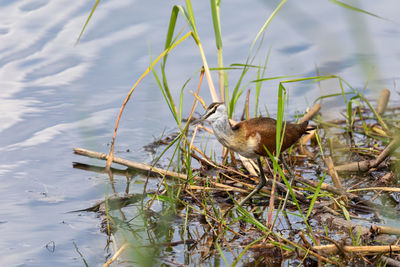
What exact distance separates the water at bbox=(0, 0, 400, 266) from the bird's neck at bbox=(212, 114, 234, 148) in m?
0.53

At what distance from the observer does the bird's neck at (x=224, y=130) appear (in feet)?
13.7

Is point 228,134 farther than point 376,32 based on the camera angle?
No

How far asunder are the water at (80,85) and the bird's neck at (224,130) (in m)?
0.53

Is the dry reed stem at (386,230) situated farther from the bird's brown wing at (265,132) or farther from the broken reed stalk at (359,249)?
the bird's brown wing at (265,132)

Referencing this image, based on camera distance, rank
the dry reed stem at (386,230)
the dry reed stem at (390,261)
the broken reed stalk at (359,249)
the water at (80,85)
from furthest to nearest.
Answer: the water at (80,85)
the dry reed stem at (386,230)
the broken reed stalk at (359,249)
the dry reed stem at (390,261)

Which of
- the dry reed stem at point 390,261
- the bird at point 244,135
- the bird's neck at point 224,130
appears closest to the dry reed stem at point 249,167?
the bird at point 244,135

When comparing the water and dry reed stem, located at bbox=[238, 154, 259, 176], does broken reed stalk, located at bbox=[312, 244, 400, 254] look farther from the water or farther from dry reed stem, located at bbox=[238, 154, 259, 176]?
dry reed stem, located at bbox=[238, 154, 259, 176]

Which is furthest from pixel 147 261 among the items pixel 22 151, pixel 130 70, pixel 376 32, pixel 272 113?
pixel 376 32

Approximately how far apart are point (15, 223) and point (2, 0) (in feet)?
16.5

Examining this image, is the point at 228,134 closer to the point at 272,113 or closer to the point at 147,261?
the point at 272,113

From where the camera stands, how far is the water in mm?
3881

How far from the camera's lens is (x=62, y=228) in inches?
150

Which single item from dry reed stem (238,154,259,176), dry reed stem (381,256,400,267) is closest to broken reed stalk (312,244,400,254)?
dry reed stem (381,256,400,267)

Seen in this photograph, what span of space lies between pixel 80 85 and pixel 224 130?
1.13 metres
